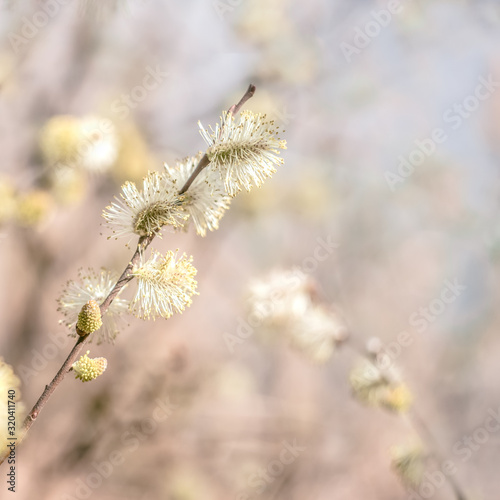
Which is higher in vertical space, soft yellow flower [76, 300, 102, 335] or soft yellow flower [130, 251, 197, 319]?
soft yellow flower [130, 251, 197, 319]

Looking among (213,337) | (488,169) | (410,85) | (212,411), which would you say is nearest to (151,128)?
(213,337)

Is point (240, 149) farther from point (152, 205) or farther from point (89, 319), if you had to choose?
point (89, 319)

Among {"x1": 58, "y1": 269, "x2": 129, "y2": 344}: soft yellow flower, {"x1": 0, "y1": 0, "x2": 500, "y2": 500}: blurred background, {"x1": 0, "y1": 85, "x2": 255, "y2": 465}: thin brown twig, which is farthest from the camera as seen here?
{"x1": 0, "y1": 0, "x2": 500, "y2": 500}: blurred background

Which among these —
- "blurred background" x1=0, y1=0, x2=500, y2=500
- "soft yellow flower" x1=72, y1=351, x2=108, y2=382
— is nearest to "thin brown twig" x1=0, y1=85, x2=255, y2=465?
"soft yellow flower" x1=72, y1=351, x2=108, y2=382

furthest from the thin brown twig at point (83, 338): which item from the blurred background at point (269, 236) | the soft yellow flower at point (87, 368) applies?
the blurred background at point (269, 236)

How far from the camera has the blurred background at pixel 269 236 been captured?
4.12ft

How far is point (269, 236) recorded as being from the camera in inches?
68.0

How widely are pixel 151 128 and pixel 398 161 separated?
1008mm

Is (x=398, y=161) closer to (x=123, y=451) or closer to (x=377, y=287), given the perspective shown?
(x=377, y=287)

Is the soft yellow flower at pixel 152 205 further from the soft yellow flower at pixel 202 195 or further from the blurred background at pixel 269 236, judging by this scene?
the blurred background at pixel 269 236

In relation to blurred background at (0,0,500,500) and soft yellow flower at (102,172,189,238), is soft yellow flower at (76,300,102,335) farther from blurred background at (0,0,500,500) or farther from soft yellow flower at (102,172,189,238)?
blurred background at (0,0,500,500)

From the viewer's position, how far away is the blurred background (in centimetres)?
126

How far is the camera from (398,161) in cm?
186

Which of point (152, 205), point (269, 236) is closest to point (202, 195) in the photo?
point (152, 205)
